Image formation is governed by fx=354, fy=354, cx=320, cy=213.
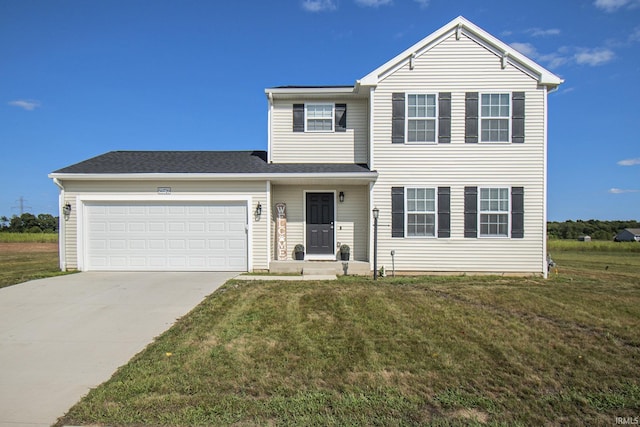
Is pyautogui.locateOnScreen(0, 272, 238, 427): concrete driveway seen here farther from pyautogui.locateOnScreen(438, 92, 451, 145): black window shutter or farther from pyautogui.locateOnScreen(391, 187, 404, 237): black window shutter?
pyautogui.locateOnScreen(438, 92, 451, 145): black window shutter

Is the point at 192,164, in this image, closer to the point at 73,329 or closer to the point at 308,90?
the point at 308,90

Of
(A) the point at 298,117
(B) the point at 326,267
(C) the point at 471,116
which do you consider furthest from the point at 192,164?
(C) the point at 471,116

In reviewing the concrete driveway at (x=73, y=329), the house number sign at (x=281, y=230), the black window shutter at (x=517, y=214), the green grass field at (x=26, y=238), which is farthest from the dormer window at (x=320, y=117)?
the green grass field at (x=26, y=238)

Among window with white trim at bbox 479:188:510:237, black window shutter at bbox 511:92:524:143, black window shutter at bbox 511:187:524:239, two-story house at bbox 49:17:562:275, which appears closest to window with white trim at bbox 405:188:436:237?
two-story house at bbox 49:17:562:275

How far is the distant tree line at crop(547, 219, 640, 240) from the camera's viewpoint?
3978 cm

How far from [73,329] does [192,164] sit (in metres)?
7.01

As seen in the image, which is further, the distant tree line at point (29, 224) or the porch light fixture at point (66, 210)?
the distant tree line at point (29, 224)

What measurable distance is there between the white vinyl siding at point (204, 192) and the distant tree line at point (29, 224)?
99.2ft

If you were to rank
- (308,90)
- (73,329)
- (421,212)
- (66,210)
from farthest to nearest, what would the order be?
(308,90), (421,212), (66,210), (73,329)

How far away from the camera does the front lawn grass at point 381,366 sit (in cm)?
317

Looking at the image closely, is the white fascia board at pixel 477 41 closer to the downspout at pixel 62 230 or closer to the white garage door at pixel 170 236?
the white garage door at pixel 170 236

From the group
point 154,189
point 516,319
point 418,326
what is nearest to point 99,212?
point 154,189

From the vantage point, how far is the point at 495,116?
10.8 metres

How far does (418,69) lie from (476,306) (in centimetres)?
733
